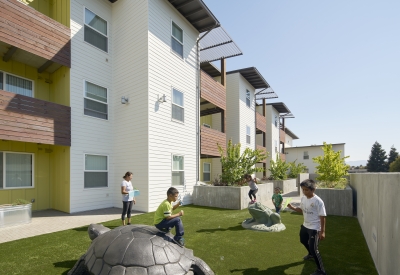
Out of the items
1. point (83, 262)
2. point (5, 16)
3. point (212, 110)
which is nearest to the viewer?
point (83, 262)

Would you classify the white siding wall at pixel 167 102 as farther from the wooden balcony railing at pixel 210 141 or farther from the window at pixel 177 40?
the wooden balcony railing at pixel 210 141

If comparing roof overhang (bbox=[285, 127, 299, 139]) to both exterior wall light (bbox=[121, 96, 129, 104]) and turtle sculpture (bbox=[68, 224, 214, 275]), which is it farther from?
turtle sculpture (bbox=[68, 224, 214, 275])

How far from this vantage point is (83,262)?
12.1 ft

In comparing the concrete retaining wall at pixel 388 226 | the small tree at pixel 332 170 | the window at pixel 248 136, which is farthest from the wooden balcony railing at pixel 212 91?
the concrete retaining wall at pixel 388 226

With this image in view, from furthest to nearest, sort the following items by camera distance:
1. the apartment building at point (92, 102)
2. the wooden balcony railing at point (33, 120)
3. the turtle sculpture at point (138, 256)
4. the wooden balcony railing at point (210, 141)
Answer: the wooden balcony railing at point (210, 141) < the apartment building at point (92, 102) < the wooden balcony railing at point (33, 120) < the turtle sculpture at point (138, 256)

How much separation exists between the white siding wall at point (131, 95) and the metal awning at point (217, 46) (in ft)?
14.5

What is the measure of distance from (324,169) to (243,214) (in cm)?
518

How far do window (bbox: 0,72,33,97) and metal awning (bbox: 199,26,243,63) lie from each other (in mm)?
9161

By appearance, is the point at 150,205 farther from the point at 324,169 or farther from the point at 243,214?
the point at 324,169

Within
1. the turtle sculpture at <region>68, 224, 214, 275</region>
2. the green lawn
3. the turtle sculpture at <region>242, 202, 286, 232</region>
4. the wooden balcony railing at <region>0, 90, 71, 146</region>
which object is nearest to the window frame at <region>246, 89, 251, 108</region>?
the green lawn

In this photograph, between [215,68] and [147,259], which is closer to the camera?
[147,259]

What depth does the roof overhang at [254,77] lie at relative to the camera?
19.4 meters

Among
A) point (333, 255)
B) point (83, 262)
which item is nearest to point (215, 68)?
point (333, 255)

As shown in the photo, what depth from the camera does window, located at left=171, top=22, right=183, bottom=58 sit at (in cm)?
1205
